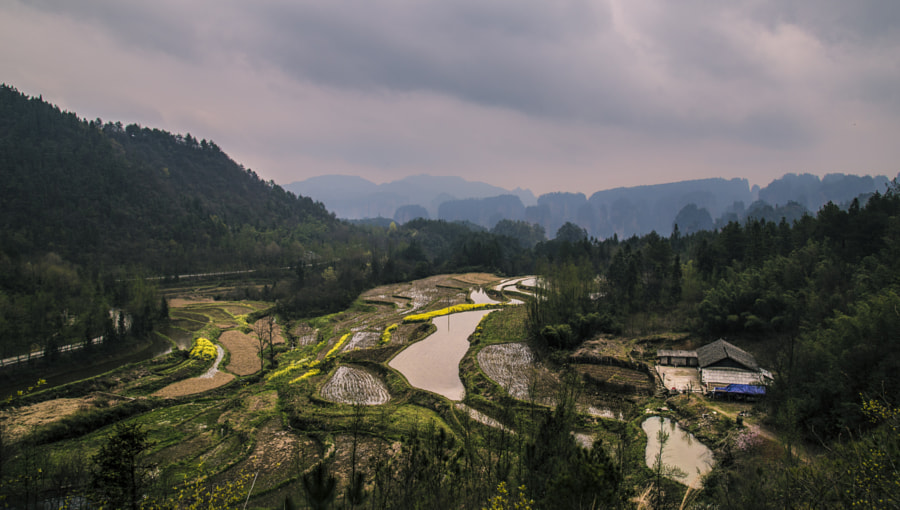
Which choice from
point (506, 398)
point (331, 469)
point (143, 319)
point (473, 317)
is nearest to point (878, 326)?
point (506, 398)

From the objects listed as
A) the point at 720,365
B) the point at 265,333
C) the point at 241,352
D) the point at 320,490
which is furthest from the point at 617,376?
the point at 265,333

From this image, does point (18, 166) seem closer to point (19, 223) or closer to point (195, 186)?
point (19, 223)

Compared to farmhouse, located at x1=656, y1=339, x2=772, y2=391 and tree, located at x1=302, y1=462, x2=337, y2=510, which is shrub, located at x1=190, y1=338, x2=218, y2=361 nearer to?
tree, located at x1=302, y1=462, x2=337, y2=510

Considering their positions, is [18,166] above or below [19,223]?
above

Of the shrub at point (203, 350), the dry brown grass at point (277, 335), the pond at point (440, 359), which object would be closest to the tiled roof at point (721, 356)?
the pond at point (440, 359)

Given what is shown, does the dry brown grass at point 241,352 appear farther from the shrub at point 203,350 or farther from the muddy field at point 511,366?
the muddy field at point 511,366

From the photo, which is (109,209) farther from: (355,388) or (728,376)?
(728,376)
